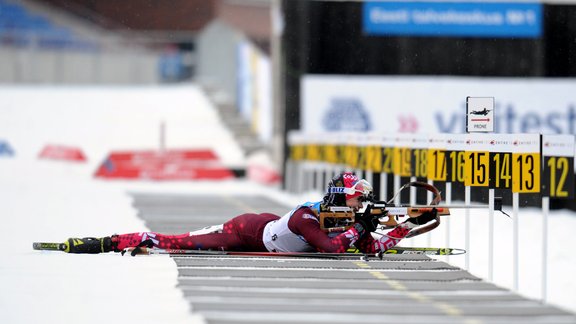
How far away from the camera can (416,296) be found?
12.1m

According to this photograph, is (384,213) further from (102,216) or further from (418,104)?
(418,104)

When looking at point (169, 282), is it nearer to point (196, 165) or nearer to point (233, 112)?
point (196, 165)

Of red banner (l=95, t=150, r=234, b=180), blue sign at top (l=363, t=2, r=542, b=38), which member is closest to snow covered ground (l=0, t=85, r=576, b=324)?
red banner (l=95, t=150, r=234, b=180)

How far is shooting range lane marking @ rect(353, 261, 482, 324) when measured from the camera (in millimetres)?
10922

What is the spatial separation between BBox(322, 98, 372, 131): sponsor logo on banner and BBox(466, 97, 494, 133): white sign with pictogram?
18.2 m

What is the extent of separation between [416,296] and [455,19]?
23.2m

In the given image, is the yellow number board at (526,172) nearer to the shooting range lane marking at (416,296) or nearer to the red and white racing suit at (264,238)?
the red and white racing suit at (264,238)

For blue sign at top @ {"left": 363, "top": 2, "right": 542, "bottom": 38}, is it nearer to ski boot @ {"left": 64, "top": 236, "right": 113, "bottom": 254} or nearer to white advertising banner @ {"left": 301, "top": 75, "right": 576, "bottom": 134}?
white advertising banner @ {"left": 301, "top": 75, "right": 576, "bottom": 134}

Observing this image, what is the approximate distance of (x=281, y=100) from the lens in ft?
115

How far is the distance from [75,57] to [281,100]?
1878 cm

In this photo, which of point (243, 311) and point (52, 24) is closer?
point (243, 311)

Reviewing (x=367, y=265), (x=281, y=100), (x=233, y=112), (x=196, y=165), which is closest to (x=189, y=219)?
(x=367, y=265)

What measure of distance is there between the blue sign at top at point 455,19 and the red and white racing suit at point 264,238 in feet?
64.3

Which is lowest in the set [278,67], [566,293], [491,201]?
[566,293]
